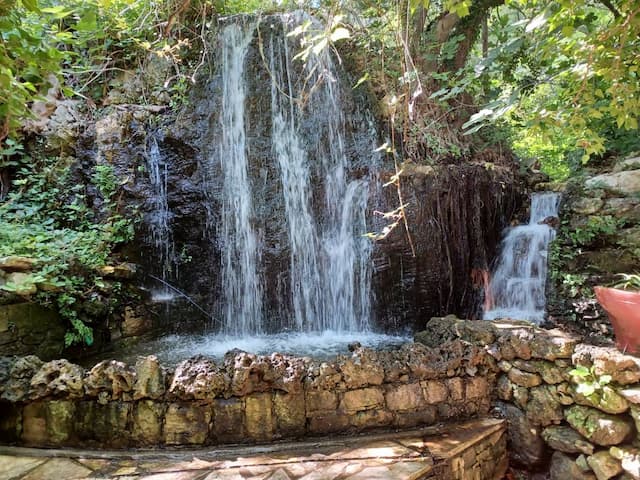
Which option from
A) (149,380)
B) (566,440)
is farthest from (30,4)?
(566,440)

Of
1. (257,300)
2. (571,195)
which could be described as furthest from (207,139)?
(571,195)

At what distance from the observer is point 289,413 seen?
2.64 meters

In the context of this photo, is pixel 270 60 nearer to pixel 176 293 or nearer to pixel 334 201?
pixel 334 201

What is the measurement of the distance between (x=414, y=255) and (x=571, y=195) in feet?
9.59

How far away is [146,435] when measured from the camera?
2.56 meters

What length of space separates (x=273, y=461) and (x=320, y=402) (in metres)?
0.48

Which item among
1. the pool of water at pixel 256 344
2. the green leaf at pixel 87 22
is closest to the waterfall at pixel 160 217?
the pool of water at pixel 256 344

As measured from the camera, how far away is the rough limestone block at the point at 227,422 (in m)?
2.59

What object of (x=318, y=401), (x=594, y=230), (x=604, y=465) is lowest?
(x=604, y=465)

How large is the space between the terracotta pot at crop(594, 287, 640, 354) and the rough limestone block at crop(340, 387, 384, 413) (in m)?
1.66

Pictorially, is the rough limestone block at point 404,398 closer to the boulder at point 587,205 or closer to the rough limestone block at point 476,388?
the rough limestone block at point 476,388

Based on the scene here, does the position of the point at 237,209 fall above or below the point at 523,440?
above

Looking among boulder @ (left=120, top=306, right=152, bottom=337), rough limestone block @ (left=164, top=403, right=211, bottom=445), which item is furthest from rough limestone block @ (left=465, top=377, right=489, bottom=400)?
boulder @ (left=120, top=306, right=152, bottom=337)

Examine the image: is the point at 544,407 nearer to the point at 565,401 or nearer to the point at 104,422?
the point at 565,401
